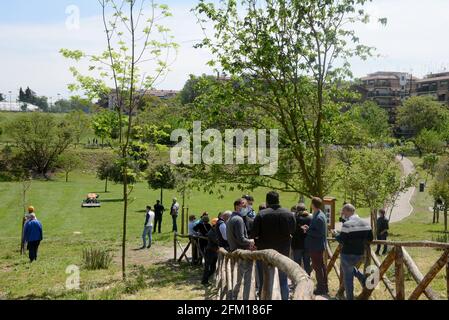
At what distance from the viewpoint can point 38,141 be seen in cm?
6950

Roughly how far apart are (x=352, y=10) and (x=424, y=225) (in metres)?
26.1

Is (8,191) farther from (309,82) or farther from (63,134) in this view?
(309,82)

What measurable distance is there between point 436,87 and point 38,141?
107959mm

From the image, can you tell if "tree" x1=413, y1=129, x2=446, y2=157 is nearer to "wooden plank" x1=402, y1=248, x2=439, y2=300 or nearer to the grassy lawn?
the grassy lawn

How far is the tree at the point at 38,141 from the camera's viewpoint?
6988 centimetres

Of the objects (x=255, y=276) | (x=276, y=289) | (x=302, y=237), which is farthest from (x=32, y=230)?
(x=276, y=289)

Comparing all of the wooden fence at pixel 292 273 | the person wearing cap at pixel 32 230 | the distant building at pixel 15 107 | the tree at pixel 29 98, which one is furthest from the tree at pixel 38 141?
the tree at pixel 29 98

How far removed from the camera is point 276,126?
15211 mm

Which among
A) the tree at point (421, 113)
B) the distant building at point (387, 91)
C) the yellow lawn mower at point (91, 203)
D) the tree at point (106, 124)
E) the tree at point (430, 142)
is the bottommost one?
the yellow lawn mower at point (91, 203)

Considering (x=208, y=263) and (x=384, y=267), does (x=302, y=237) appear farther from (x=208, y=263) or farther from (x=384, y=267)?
(x=208, y=263)

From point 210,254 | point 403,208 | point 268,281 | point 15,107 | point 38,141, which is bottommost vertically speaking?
point 403,208

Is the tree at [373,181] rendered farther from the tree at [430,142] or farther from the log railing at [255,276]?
the tree at [430,142]

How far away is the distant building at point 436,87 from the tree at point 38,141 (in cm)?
9736

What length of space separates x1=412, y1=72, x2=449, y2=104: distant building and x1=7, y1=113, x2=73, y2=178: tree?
97.4 metres
